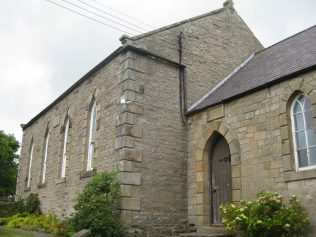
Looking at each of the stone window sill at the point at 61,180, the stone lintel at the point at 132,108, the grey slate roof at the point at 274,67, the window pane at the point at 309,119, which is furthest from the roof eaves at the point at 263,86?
the stone window sill at the point at 61,180

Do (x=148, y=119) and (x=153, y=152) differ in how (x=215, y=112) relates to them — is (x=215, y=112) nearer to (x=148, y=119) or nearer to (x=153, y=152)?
(x=148, y=119)

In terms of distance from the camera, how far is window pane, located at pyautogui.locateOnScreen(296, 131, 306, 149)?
8631 millimetres

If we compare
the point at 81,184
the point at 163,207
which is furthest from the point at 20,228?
the point at 163,207

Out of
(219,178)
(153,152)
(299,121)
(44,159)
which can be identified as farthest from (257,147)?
(44,159)

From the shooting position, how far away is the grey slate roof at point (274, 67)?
9.56 metres

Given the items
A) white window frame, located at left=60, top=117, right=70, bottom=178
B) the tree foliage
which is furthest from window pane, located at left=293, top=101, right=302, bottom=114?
the tree foliage

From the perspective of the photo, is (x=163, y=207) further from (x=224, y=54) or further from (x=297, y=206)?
(x=224, y=54)

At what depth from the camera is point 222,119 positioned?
35.4 feet

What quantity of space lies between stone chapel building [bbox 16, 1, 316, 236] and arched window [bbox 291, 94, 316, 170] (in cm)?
2

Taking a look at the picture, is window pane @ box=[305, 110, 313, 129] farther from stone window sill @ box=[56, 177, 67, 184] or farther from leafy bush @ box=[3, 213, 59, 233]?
stone window sill @ box=[56, 177, 67, 184]

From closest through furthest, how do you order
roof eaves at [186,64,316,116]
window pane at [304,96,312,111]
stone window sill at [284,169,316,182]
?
stone window sill at [284,169,316,182] < window pane at [304,96,312,111] < roof eaves at [186,64,316,116]

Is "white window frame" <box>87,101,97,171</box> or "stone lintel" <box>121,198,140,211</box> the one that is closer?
"stone lintel" <box>121,198,140,211</box>

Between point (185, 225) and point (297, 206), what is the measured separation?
4113 millimetres

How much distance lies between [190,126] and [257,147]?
3062 millimetres
